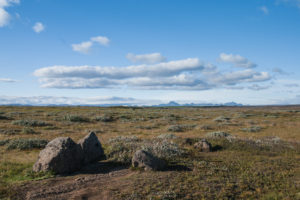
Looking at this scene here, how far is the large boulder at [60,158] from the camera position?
37.9ft

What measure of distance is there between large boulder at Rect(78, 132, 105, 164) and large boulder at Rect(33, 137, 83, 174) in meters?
1.41

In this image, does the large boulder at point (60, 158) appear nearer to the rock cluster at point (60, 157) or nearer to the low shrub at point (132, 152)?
the rock cluster at point (60, 157)

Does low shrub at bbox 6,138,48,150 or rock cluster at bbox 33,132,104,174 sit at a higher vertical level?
rock cluster at bbox 33,132,104,174

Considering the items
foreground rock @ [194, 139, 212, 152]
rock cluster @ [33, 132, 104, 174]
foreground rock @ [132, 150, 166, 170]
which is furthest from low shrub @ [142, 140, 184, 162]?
rock cluster @ [33, 132, 104, 174]

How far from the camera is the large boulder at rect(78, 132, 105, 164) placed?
13.9 meters

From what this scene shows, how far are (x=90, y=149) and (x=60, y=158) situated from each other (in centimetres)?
285

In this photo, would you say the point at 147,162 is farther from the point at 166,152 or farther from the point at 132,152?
the point at 166,152

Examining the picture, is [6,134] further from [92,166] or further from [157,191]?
[157,191]

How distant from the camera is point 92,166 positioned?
13.3 metres

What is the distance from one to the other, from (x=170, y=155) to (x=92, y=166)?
4.95 meters

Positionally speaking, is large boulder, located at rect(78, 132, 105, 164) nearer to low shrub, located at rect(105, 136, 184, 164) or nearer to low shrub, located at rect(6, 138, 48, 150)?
low shrub, located at rect(105, 136, 184, 164)

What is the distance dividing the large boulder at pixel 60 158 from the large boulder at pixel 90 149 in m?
1.41

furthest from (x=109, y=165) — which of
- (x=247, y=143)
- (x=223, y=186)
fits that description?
(x=247, y=143)

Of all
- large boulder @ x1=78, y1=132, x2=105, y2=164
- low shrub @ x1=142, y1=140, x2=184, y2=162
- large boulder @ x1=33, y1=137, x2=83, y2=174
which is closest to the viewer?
large boulder @ x1=33, y1=137, x2=83, y2=174
